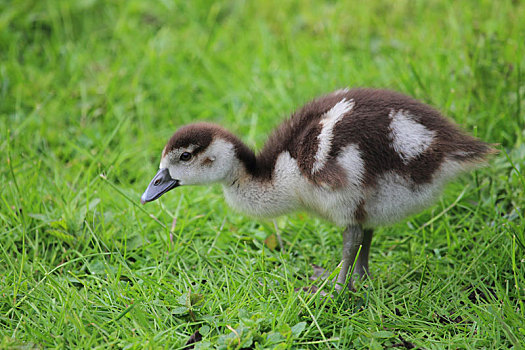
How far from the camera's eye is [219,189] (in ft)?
12.6

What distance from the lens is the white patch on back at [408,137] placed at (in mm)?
2607

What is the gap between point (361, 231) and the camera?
2.80 m

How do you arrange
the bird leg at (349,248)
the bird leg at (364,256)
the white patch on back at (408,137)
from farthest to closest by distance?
1. the bird leg at (364,256)
2. the bird leg at (349,248)
3. the white patch on back at (408,137)

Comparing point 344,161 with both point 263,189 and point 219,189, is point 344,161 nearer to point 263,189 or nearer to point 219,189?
point 263,189

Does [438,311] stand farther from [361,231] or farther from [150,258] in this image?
[150,258]

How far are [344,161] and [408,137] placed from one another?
306 mm

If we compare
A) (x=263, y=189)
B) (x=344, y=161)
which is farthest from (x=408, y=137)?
(x=263, y=189)

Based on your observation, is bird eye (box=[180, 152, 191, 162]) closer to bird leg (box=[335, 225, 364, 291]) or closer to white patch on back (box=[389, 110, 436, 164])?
bird leg (box=[335, 225, 364, 291])

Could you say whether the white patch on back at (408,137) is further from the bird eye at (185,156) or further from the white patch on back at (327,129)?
the bird eye at (185,156)

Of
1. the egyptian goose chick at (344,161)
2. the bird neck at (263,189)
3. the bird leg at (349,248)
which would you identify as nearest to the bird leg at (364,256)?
the egyptian goose chick at (344,161)

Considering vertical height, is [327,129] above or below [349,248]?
above

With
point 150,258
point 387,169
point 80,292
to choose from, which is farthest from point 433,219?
point 80,292

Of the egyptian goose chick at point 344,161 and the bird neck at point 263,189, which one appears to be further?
the bird neck at point 263,189

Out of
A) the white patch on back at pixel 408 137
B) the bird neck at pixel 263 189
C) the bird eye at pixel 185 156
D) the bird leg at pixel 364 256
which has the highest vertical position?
the white patch on back at pixel 408 137
